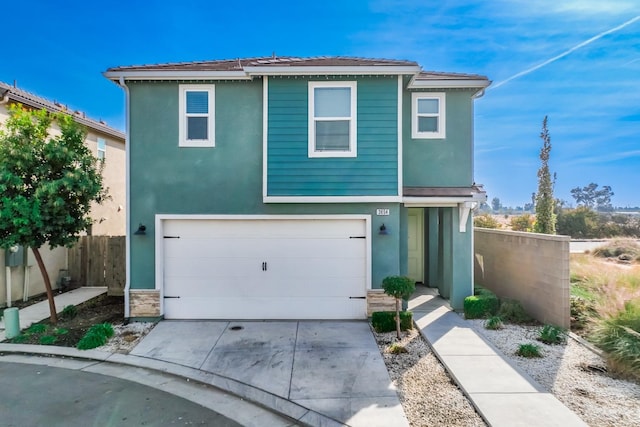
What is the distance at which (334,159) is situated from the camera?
734 cm

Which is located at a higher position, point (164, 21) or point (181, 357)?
point (164, 21)

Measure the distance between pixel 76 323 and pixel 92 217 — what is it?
17.8 ft

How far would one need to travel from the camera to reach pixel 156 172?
293 inches

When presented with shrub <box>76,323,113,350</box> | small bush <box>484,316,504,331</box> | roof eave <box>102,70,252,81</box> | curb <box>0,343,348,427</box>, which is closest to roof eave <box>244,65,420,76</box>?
roof eave <box>102,70,252,81</box>

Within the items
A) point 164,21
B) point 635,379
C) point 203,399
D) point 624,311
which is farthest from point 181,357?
point 164,21

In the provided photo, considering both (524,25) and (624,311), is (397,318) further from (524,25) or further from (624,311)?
(524,25)

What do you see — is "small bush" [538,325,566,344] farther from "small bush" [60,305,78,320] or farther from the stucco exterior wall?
the stucco exterior wall

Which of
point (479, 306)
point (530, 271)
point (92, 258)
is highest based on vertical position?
point (530, 271)

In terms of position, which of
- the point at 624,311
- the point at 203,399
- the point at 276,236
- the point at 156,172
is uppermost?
the point at 156,172

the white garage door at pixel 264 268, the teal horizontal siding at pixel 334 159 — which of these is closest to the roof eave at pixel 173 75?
the teal horizontal siding at pixel 334 159

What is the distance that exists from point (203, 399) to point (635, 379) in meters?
6.03

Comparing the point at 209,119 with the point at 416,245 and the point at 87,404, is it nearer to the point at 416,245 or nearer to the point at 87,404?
the point at 87,404

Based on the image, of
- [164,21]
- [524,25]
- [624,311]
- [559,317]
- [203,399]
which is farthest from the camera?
[164,21]

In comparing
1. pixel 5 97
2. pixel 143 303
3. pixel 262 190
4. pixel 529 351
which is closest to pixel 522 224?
pixel 529 351
